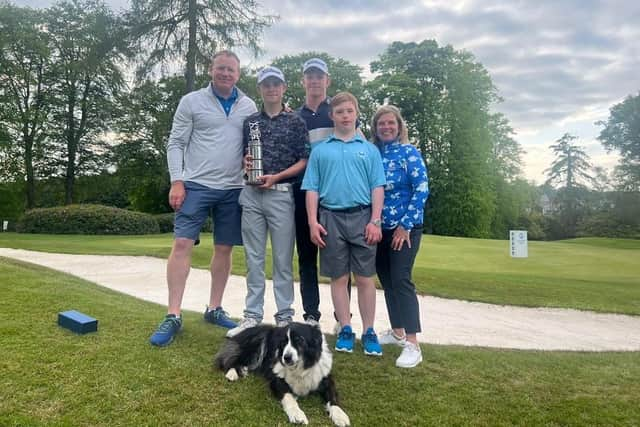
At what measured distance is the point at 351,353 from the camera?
354 cm

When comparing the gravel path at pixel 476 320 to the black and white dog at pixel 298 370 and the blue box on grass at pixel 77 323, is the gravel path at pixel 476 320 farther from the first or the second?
the black and white dog at pixel 298 370

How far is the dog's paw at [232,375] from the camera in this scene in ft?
9.62

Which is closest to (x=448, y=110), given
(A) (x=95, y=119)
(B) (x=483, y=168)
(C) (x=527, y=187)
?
(B) (x=483, y=168)

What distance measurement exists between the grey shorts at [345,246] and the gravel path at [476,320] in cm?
174

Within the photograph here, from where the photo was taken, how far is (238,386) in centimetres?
286

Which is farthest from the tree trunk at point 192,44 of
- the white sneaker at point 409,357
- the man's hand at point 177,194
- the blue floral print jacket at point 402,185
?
the white sneaker at point 409,357

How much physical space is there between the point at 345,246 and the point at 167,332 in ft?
5.08

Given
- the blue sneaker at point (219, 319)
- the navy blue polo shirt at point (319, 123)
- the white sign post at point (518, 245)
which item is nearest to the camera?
the navy blue polo shirt at point (319, 123)

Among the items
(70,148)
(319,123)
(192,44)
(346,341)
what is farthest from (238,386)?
(70,148)

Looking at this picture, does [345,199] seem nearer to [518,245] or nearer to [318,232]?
[318,232]

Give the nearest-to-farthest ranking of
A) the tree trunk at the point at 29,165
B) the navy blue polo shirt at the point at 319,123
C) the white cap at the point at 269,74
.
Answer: the white cap at the point at 269,74 → the navy blue polo shirt at the point at 319,123 → the tree trunk at the point at 29,165

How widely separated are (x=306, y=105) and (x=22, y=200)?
32.4 metres

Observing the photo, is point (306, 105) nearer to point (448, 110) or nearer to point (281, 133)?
point (281, 133)

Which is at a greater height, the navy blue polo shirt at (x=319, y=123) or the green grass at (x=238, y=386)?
the navy blue polo shirt at (x=319, y=123)
